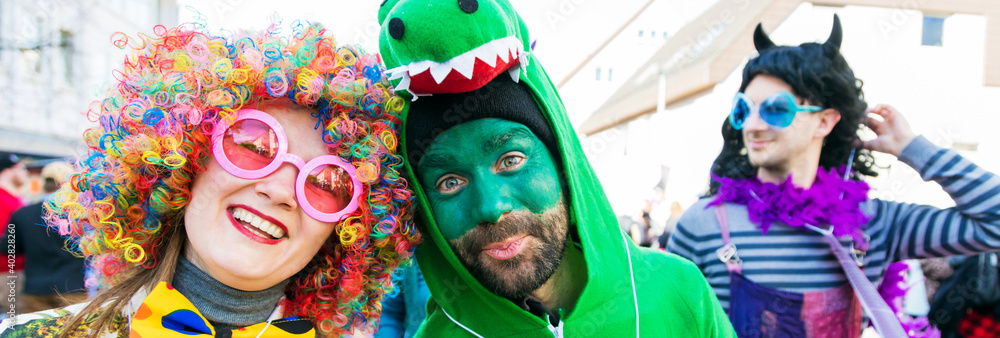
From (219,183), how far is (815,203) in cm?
224

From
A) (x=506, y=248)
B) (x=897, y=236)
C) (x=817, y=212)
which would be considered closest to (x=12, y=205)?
(x=506, y=248)

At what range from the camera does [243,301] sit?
154cm

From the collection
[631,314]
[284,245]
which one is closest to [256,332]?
[284,245]

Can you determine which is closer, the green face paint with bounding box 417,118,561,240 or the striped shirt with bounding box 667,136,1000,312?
the green face paint with bounding box 417,118,561,240

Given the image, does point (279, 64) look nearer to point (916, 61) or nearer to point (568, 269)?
point (568, 269)

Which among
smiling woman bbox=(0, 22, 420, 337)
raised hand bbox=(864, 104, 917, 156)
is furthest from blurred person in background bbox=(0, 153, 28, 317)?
raised hand bbox=(864, 104, 917, 156)

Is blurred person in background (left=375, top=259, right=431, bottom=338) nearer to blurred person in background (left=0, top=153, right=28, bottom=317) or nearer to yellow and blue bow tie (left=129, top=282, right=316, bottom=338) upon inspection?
yellow and blue bow tie (left=129, top=282, right=316, bottom=338)

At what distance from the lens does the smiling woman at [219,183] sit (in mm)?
1452

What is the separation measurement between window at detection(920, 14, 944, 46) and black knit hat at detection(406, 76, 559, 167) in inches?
244

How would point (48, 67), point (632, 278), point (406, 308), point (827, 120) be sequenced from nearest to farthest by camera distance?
point (632, 278)
point (827, 120)
point (406, 308)
point (48, 67)

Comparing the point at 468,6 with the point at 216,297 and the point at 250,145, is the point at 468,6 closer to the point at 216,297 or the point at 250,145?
the point at 250,145

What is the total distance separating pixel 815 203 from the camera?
7.73ft

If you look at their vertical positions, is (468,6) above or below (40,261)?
above

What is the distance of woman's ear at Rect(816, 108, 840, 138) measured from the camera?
242 cm
